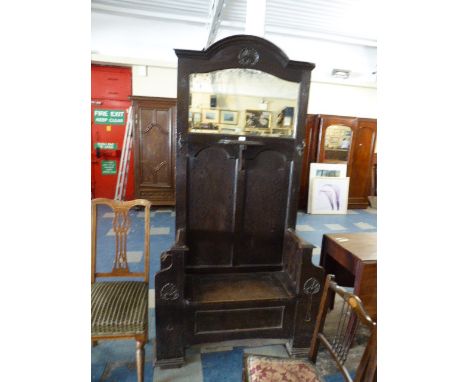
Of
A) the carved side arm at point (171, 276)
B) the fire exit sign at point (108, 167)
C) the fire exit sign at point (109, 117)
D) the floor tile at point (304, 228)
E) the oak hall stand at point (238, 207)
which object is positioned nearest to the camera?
the carved side arm at point (171, 276)

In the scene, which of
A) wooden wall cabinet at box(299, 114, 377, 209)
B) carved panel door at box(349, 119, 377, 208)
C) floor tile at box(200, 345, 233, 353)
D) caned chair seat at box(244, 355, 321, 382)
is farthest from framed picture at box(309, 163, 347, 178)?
caned chair seat at box(244, 355, 321, 382)

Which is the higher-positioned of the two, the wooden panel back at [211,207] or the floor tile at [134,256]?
the wooden panel back at [211,207]

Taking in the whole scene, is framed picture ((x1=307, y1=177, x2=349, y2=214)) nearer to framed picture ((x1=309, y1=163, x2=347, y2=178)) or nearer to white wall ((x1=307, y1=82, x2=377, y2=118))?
framed picture ((x1=309, y1=163, x2=347, y2=178))

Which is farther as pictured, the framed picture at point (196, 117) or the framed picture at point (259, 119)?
the framed picture at point (259, 119)

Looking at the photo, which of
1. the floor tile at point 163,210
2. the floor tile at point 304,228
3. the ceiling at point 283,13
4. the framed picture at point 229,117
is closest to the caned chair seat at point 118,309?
the framed picture at point 229,117

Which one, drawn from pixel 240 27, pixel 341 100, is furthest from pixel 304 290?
pixel 341 100

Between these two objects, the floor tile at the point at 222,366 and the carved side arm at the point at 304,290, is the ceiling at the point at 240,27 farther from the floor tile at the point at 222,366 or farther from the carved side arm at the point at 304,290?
the floor tile at the point at 222,366

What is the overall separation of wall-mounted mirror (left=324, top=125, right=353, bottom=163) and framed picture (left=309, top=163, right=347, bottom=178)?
0.36 ft

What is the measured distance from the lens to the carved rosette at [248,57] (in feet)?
5.29

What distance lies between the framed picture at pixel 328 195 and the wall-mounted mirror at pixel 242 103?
3.38m
